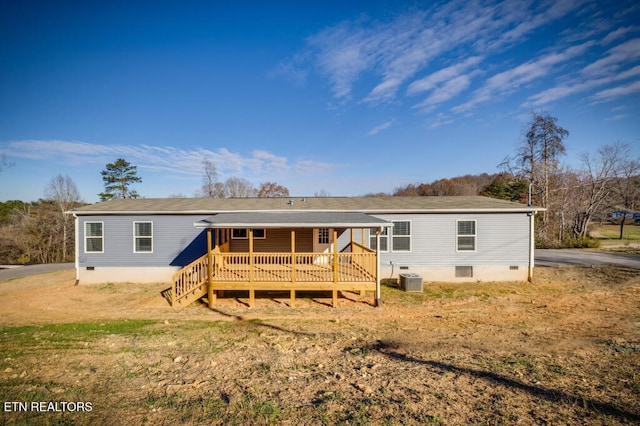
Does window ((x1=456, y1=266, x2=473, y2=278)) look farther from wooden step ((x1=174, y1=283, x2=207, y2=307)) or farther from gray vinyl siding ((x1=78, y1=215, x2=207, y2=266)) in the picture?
gray vinyl siding ((x1=78, y1=215, x2=207, y2=266))

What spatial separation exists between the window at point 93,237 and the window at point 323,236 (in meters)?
10.3

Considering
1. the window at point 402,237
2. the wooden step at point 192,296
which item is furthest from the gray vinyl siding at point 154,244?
the window at point 402,237

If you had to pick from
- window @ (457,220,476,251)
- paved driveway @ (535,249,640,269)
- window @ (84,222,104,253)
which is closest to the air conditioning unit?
window @ (457,220,476,251)

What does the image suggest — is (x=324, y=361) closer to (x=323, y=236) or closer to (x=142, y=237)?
(x=323, y=236)

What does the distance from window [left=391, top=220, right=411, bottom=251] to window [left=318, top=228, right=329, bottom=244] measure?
3171 millimetres

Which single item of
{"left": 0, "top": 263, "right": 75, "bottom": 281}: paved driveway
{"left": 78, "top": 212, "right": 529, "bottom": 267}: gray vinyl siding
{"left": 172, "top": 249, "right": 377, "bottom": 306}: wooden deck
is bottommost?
{"left": 0, "top": 263, "right": 75, "bottom": 281}: paved driveway

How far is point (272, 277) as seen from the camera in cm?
1049

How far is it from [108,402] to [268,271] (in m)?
6.57

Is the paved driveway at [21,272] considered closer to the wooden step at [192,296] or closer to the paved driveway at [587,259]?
the wooden step at [192,296]

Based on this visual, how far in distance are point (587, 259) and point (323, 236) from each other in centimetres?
A: 1786

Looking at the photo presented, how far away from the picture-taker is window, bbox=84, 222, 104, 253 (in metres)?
13.4

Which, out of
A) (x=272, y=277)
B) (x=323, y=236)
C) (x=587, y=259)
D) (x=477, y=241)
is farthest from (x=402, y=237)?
(x=587, y=259)

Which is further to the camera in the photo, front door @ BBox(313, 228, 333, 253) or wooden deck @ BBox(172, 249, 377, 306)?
front door @ BBox(313, 228, 333, 253)

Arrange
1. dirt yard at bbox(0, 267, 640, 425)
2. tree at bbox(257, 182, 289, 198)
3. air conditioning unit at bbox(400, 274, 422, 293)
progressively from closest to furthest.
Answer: dirt yard at bbox(0, 267, 640, 425) → air conditioning unit at bbox(400, 274, 422, 293) → tree at bbox(257, 182, 289, 198)
